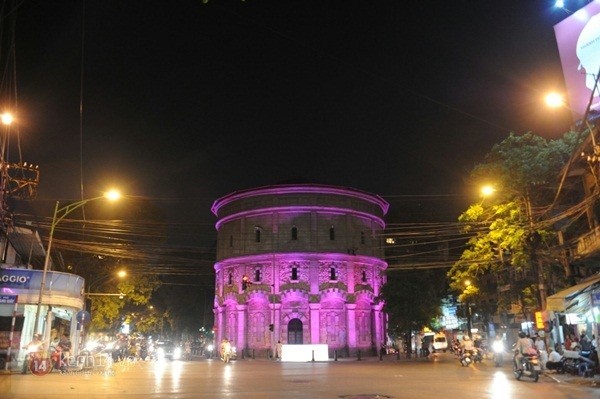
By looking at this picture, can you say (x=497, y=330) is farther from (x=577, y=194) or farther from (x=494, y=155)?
(x=494, y=155)

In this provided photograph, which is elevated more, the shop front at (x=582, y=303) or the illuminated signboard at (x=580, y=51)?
the illuminated signboard at (x=580, y=51)

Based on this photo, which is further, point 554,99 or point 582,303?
point 582,303

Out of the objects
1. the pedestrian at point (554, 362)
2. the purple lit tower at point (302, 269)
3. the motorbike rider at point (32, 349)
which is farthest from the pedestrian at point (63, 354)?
the purple lit tower at point (302, 269)

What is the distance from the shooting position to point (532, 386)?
1534 centimetres

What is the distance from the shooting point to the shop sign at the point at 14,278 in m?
26.4

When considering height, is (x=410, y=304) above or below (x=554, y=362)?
above

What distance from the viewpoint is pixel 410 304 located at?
44094 mm

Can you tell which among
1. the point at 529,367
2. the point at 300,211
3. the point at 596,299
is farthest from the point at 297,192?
the point at 596,299

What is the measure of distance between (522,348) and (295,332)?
32179 mm

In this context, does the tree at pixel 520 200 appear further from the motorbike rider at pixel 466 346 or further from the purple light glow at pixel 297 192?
the purple light glow at pixel 297 192

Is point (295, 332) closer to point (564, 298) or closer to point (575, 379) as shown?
point (564, 298)

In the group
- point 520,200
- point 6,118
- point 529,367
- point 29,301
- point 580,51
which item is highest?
point 580,51

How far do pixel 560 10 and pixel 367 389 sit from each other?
1887 centimetres

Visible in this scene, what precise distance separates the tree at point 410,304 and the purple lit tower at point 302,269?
4.54 meters
